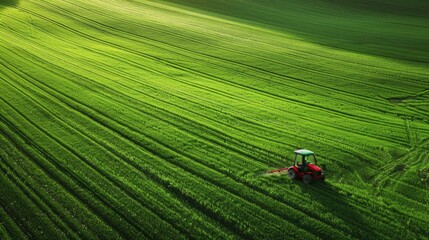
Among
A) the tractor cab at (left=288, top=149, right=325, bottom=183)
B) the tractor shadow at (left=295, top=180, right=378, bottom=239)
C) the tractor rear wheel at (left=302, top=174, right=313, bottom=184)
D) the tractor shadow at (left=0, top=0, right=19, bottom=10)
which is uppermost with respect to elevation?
the tractor shadow at (left=0, top=0, right=19, bottom=10)

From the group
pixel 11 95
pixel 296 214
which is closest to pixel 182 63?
pixel 11 95

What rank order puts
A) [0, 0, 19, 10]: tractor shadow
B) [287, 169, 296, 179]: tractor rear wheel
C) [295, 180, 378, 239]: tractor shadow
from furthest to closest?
[0, 0, 19, 10]: tractor shadow
[287, 169, 296, 179]: tractor rear wheel
[295, 180, 378, 239]: tractor shadow

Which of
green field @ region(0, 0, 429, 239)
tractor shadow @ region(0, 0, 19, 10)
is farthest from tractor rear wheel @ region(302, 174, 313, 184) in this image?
tractor shadow @ region(0, 0, 19, 10)

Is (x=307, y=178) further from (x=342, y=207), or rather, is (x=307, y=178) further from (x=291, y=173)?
(x=342, y=207)

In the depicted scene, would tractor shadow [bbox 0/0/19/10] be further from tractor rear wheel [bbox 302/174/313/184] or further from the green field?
tractor rear wheel [bbox 302/174/313/184]

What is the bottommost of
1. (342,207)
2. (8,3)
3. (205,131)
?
(342,207)

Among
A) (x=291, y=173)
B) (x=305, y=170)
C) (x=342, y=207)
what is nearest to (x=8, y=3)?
(x=291, y=173)

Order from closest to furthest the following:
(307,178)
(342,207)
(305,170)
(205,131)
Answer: (342,207), (307,178), (305,170), (205,131)

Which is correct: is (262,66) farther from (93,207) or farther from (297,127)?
(93,207)
